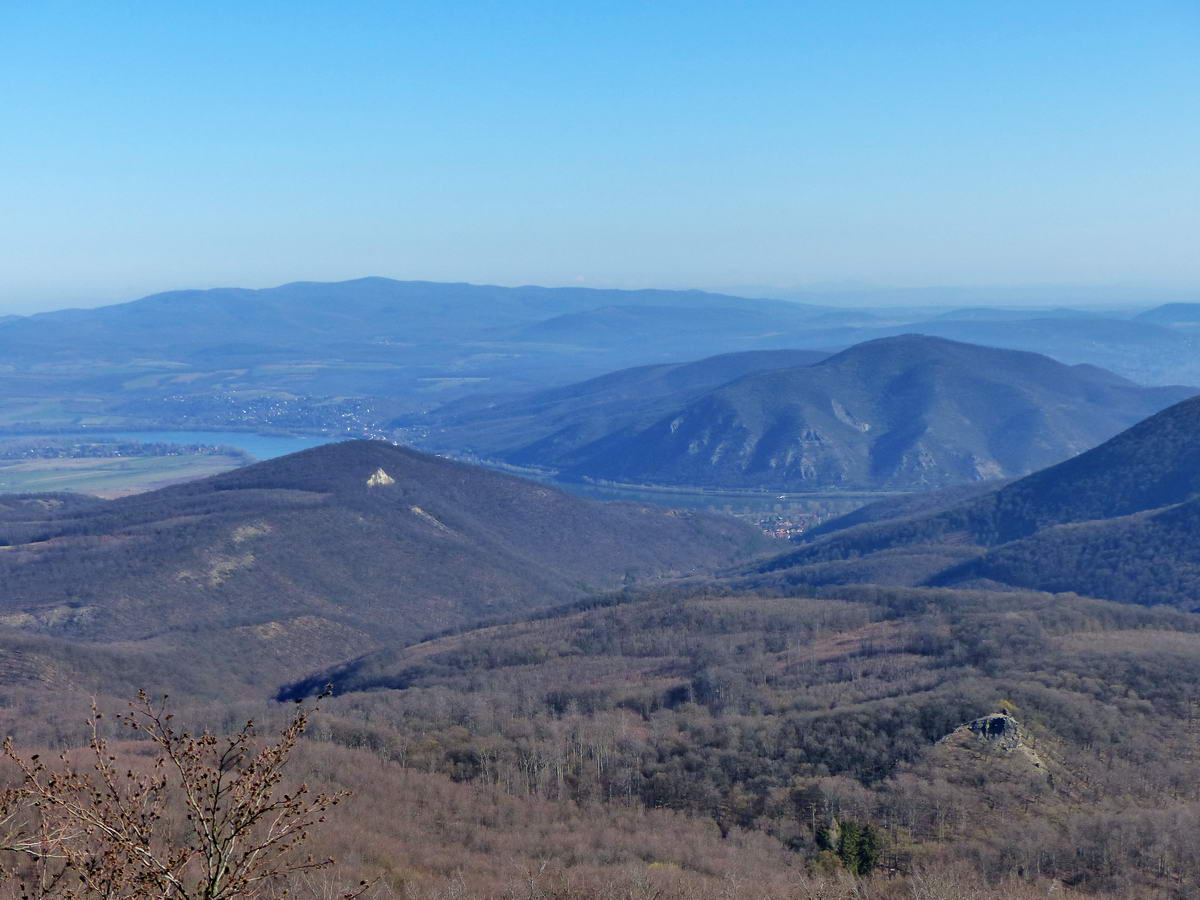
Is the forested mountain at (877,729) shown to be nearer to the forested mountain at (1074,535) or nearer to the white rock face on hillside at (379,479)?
the forested mountain at (1074,535)

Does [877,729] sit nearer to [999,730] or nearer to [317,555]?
[999,730]

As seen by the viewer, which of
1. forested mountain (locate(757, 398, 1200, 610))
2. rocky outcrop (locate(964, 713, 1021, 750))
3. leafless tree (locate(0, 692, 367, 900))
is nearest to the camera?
leafless tree (locate(0, 692, 367, 900))

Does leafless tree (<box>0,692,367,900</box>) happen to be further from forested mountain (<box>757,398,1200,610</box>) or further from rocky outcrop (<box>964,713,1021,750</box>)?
forested mountain (<box>757,398,1200,610</box>)

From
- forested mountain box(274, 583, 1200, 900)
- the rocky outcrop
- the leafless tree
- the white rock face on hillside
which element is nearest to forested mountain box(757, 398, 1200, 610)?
forested mountain box(274, 583, 1200, 900)

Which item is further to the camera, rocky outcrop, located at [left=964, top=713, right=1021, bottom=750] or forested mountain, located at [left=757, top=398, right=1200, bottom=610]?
forested mountain, located at [left=757, top=398, right=1200, bottom=610]

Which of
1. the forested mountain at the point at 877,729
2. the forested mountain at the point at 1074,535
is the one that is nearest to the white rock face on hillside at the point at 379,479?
the forested mountain at the point at 1074,535

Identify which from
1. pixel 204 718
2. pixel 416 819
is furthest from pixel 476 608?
pixel 416 819

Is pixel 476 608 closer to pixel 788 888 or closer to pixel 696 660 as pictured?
pixel 696 660

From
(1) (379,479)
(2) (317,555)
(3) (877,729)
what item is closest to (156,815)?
(3) (877,729)
